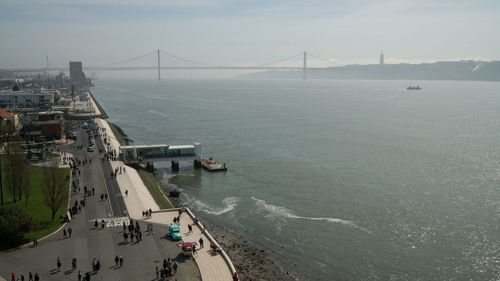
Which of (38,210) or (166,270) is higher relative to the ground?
(38,210)

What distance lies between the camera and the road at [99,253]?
17922 millimetres

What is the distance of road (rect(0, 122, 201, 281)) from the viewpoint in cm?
1792

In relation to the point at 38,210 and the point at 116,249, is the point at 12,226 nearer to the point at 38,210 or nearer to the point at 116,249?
the point at 116,249

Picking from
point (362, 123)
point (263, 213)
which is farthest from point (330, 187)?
point (362, 123)

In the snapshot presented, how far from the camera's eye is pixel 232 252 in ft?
75.8

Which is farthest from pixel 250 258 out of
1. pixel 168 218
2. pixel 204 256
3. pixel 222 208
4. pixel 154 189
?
pixel 154 189

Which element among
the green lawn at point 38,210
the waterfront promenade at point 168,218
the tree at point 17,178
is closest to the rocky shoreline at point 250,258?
the waterfront promenade at point 168,218

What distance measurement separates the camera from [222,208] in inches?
1220

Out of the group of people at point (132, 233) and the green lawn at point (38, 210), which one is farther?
the green lawn at point (38, 210)

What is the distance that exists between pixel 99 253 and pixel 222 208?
1224 cm

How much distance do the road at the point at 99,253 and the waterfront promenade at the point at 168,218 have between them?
1.83ft

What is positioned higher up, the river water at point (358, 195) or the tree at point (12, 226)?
the tree at point (12, 226)

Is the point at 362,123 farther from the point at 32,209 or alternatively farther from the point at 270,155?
the point at 32,209

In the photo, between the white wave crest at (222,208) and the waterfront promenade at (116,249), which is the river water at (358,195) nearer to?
the white wave crest at (222,208)
